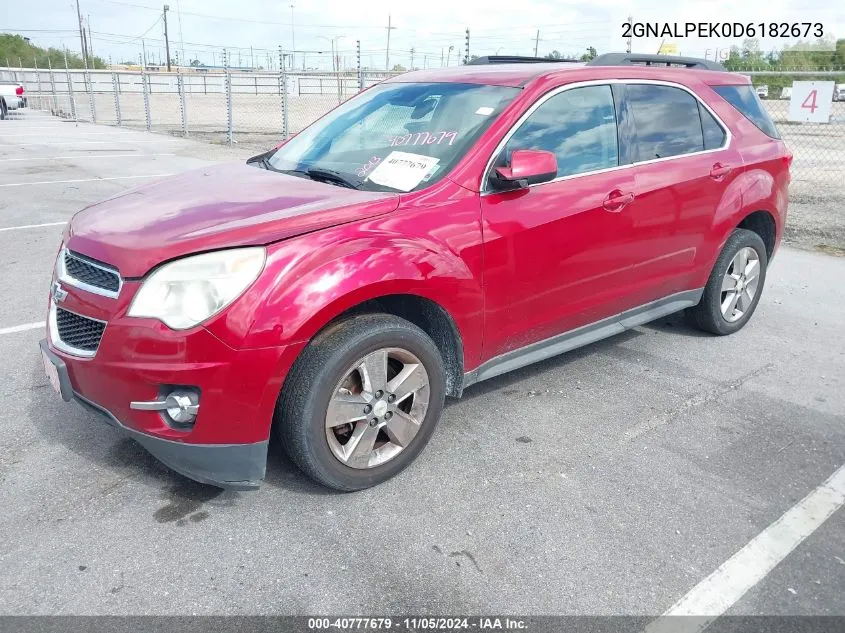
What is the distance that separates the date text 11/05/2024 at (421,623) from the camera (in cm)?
237

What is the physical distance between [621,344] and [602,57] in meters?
1.88

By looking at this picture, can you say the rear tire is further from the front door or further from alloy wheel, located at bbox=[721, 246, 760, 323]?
the front door

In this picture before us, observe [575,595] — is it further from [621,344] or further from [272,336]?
[621,344]

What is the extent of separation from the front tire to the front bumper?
173mm

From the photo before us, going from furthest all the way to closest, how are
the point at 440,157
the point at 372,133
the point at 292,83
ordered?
the point at 292,83, the point at 372,133, the point at 440,157

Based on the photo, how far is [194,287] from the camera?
2.64 m

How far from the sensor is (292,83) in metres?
38.7

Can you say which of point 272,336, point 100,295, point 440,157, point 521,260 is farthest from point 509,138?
point 100,295

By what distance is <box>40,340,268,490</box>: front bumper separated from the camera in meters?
2.73

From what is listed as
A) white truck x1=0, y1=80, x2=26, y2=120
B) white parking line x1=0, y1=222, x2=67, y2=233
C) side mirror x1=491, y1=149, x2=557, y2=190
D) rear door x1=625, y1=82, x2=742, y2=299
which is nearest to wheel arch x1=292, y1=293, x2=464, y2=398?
side mirror x1=491, y1=149, x2=557, y2=190

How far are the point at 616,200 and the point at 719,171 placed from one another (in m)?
1.09

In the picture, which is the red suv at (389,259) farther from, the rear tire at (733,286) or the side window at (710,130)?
the rear tire at (733,286)

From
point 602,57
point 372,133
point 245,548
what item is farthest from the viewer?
point 602,57

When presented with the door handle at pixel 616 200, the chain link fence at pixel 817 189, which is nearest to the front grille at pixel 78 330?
the door handle at pixel 616 200
